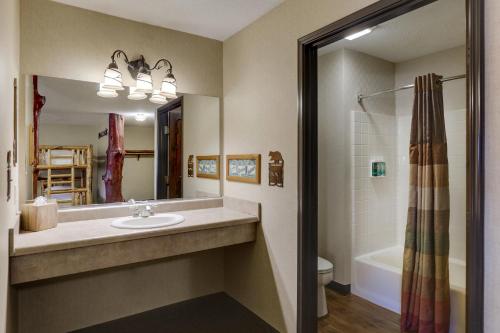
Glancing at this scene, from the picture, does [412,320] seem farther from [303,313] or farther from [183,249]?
[183,249]

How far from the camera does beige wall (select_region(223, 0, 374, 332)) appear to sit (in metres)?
1.99

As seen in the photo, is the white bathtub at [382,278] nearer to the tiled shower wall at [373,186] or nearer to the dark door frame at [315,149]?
the tiled shower wall at [373,186]

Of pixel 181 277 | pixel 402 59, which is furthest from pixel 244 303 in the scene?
pixel 402 59

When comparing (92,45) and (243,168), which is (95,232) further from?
(92,45)

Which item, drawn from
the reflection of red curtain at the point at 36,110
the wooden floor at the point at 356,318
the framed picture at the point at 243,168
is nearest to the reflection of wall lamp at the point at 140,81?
the reflection of red curtain at the point at 36,110

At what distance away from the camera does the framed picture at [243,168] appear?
2323 mm

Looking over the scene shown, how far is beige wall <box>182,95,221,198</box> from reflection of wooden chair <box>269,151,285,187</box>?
2.37ft

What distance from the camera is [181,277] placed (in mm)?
2553

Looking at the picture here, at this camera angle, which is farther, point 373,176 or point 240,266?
point 373,176

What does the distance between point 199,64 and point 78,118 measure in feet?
3.50

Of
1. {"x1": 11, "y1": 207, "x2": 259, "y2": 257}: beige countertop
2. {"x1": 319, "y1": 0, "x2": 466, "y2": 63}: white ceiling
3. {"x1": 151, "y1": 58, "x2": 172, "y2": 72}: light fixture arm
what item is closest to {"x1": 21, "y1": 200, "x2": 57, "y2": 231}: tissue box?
{"x1": 11, "y1": 207, "x2": 259, "y2": 257}: beige countertop

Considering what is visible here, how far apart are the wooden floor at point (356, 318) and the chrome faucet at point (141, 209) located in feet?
5.11

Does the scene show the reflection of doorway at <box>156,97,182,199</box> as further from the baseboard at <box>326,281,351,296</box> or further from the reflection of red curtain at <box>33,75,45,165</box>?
the baseboard at <box>326,281,351,296</box>

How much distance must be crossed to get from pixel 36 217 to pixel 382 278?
2.65m
